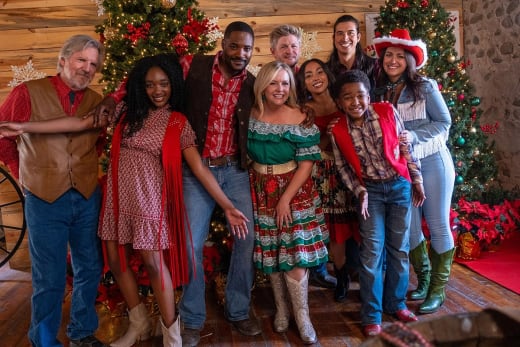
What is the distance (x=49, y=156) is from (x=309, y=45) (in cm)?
298

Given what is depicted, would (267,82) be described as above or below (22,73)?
below

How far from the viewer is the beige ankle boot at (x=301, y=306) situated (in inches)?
103

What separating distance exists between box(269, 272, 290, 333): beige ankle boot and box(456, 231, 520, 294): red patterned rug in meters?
1.54

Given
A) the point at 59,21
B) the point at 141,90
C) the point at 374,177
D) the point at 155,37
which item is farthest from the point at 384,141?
the point at 59,21

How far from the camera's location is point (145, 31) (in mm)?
3336

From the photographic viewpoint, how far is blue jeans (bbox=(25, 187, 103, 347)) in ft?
7.61

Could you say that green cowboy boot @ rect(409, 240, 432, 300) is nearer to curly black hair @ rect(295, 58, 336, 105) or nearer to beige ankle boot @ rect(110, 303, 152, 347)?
curly black hair @ rect(295, 58, 336, 105)

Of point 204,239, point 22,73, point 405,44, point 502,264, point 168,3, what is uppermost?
point 168,3

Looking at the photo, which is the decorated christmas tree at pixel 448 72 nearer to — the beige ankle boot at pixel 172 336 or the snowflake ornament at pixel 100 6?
the snowflake ornament at pixel 100 6

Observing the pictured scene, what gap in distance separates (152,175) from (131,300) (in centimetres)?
71

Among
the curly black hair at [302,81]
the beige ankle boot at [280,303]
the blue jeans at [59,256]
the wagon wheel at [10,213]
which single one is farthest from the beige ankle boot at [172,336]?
the wagon wheel at [10,213]

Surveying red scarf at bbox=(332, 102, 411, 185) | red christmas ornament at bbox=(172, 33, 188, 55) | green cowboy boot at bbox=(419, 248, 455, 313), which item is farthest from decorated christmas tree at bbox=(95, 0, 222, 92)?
green cowboy boot at bbox=(419, 248, 455, 313)

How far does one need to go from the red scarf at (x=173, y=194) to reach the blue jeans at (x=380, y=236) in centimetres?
98

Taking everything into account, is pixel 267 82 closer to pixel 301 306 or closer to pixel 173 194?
pixel 173 194
